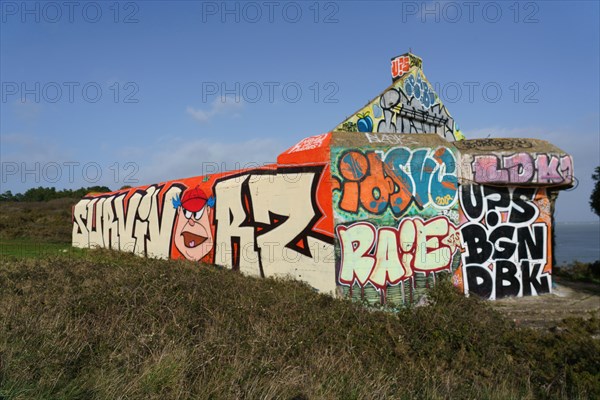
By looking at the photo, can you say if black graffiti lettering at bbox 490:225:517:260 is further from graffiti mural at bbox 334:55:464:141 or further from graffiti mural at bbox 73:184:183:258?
Result: graffiti mural at bbox 73:184:183:258

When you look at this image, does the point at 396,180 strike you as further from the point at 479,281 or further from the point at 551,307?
the point at 551,307

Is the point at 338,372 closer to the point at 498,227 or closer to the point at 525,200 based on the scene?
the point at 498,227

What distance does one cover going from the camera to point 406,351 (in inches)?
242

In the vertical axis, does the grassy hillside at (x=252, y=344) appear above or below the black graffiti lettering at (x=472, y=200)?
below

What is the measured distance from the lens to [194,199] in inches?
510

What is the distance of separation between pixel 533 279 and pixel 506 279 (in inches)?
30.4

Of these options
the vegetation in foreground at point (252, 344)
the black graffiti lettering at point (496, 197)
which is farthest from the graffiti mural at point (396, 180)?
the vegetation in foreground at point (252, 344)

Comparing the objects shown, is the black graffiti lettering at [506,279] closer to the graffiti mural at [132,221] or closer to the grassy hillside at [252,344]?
the grassy hillside at [252,344]

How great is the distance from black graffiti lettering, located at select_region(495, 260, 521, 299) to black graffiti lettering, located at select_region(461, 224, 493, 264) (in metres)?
0.40

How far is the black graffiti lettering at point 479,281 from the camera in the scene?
29.9 feet

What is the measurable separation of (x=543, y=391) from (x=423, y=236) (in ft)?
12.9

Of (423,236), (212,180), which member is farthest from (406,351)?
(212,180)

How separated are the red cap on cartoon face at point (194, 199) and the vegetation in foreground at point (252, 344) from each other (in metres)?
4.45

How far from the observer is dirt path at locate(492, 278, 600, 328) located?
777 centimetres
